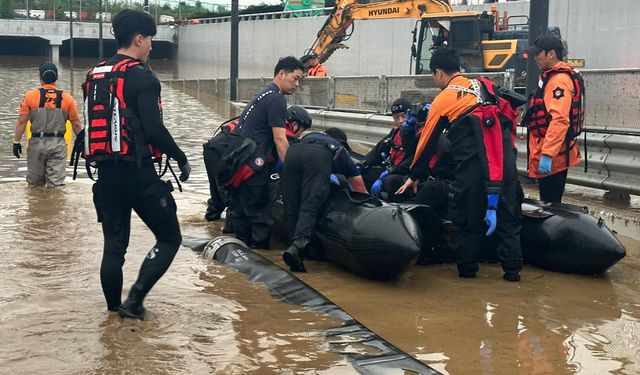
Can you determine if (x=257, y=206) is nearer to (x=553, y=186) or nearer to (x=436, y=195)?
(x=436, y=195)

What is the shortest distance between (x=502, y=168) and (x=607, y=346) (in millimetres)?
1858

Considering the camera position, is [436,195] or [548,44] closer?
[436,195]

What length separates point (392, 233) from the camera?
5.89 meters

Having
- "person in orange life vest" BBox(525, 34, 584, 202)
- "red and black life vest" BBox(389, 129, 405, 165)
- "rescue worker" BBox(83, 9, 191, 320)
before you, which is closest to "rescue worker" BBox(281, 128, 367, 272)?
"red and black life vest" BBox(389, 129, 405, 165)

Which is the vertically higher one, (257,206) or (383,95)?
(383,95)

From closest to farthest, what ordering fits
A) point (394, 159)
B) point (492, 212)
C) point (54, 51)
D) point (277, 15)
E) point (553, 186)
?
point (492, 212) < point (553, 186) < point (394, 159) < point (277, 15) < point (54, 51)

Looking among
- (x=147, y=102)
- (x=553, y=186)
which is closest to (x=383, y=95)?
(x=553, y=186)

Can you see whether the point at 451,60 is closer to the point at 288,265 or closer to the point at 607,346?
the point at 288,265

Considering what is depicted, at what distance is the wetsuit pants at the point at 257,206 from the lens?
7.32 metres

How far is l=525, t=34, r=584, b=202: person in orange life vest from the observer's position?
6.88 m

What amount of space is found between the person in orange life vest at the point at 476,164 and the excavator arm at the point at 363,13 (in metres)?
16.3

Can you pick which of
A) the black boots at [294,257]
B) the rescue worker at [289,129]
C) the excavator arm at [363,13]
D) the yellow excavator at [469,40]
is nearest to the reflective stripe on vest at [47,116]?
the rescue worker at [289,129]

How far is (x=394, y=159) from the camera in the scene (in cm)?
795

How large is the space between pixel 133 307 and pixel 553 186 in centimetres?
410
